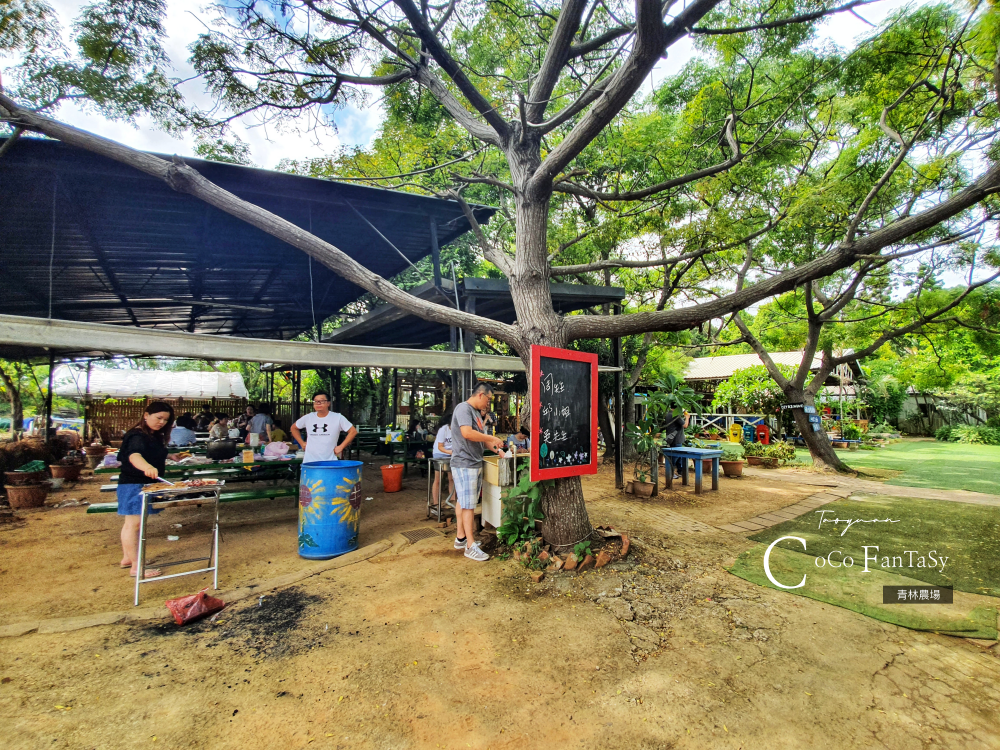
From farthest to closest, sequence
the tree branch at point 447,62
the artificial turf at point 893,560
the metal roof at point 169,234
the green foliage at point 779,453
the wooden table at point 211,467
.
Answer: the green foliage at point 779,453 < the wooden table at point 211,467 < the metal roof at point 169,234 < the tree branch at point 447,62 < the artificial turf at point 893,560

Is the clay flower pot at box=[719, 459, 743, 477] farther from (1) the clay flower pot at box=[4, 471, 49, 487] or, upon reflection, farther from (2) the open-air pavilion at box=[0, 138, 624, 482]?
(1) the clay flower pot at box=[4, 471, 49, 487]

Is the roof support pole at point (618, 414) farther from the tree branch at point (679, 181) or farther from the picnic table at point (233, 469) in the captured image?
the picnic table at point (233, 469)

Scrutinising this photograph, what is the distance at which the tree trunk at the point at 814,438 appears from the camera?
10113mm

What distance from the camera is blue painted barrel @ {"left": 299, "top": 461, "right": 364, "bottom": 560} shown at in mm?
4340

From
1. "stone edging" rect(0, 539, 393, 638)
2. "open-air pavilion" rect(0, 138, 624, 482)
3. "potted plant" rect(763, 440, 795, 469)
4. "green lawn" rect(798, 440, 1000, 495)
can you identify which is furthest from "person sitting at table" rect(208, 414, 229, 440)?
"green lawn" rect(798, 440, 1000, 495)

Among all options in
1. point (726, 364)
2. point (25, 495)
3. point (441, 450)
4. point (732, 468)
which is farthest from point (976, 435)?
point (25, 495)

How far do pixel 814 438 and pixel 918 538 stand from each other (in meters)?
5.68

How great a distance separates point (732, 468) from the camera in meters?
9.44

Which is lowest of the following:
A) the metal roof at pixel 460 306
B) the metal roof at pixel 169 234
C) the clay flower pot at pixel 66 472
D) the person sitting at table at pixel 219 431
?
the clay flower pot at pixel 66 472

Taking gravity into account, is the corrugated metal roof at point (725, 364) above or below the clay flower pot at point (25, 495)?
above

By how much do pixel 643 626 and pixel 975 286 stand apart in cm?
917

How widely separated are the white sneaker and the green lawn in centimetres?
899

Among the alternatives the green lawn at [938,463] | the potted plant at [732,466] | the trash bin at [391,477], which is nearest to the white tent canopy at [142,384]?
the trash bin at [391,477]

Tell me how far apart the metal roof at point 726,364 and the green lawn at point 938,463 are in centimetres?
448
